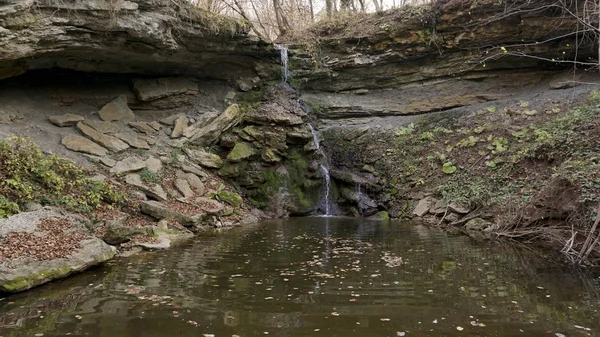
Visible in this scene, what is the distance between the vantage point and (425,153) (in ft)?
53.6

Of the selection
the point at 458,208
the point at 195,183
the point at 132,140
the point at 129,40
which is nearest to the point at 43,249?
the point at 195,183

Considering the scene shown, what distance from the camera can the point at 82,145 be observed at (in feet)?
42.8

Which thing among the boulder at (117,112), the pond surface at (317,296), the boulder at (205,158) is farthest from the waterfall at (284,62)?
the pond surface at (317,296)

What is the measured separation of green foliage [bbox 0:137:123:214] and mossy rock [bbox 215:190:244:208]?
3.65 m

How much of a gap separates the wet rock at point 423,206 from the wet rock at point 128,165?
9.75 metres

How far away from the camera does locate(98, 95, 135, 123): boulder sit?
14.8 m

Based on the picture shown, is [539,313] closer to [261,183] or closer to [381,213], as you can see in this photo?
[381,213]

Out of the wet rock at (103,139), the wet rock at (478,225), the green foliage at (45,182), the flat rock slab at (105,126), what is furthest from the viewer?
the flat rock slab at (105,126)

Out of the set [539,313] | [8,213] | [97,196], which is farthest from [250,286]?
[97,196]

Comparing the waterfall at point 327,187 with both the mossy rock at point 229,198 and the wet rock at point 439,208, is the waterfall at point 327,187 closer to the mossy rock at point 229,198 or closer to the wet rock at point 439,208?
the mossy rock at point 229,198

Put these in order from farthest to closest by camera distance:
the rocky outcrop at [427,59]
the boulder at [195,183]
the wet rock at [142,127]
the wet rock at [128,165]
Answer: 1. the rocky outcrop at [427,59]
2. the wet rock at [142,127]
3. the boulder at [195,183]
4. the wet rock at [128,165]

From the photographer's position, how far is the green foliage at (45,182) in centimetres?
851

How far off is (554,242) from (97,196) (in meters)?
11.1

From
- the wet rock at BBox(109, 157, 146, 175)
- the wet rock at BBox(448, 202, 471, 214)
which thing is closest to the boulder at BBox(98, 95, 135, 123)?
the wet rock at BBox(109, 157, 146, 175)
